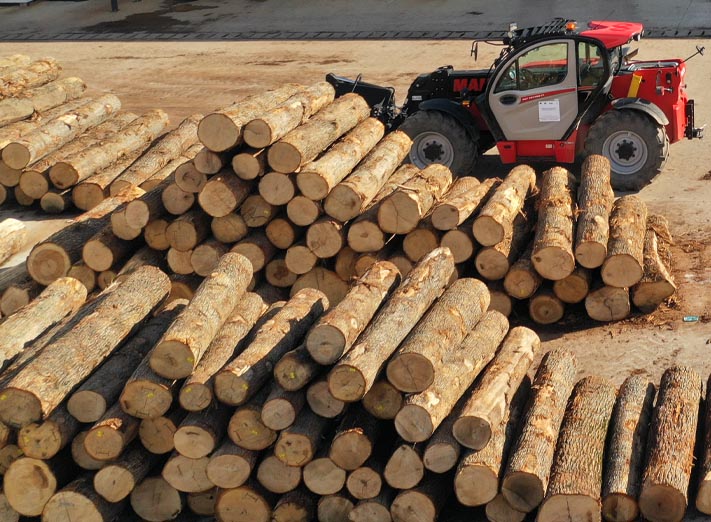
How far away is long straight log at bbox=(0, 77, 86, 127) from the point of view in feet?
54.0

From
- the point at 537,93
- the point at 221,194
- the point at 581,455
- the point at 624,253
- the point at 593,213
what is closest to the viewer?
the point at 581,455

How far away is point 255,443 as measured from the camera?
830 cm

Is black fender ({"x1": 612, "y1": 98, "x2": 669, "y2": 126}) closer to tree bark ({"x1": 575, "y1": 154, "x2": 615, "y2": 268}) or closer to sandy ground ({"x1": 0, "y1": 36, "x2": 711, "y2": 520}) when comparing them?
sandy ground ({"x1": 0, "y1": 36, "x2": 711, "y2": 520})

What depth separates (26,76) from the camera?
702 inches

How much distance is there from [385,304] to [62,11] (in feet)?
81.8

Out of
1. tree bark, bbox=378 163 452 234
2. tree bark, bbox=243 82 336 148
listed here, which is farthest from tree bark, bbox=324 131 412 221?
tree bark, bbox=243 82 336 148

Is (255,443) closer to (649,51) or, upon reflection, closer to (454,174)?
(454,174)

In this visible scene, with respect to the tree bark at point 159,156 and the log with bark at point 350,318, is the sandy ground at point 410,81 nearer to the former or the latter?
the tree bark at point 159,156

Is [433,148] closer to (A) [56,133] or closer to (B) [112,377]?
(A) [56,133]

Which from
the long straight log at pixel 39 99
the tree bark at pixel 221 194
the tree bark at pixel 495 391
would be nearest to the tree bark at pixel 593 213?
the tree bark at pixel 495 391

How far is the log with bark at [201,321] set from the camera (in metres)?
8.49

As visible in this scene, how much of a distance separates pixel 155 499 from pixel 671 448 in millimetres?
4172

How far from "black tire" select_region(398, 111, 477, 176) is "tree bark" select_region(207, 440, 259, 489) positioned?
731 cm

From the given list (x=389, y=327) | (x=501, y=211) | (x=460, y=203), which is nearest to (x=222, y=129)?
(x=460, y=203)
